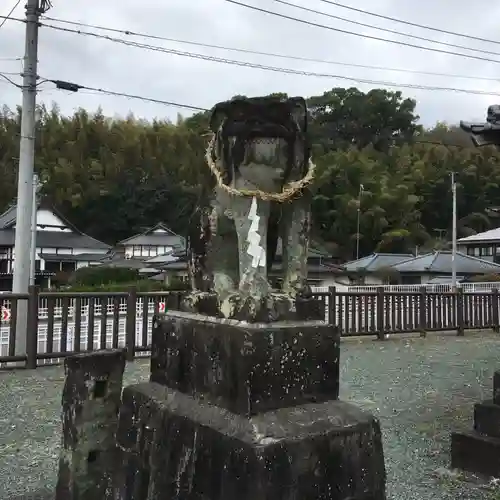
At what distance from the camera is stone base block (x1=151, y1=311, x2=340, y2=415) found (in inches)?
92.5

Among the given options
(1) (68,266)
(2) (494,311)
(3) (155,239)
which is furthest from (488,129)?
(3) (155,239)

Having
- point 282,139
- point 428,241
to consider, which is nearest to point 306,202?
point 282,139

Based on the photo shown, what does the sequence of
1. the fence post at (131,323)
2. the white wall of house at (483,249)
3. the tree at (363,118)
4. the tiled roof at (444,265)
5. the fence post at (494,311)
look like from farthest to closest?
the tree at (363,118), the white wall of house at (483,249), the tiled roof at (444,265), the fence post at (494,311), the fence post at (131,323)

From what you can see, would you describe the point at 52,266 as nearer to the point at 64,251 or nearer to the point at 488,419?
the point at 64,251

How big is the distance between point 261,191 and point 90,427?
5.15ft

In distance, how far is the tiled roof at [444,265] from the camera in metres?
29.5

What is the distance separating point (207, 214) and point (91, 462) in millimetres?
1504

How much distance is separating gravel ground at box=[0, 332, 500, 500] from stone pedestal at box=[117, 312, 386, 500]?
→ 4.03 feet

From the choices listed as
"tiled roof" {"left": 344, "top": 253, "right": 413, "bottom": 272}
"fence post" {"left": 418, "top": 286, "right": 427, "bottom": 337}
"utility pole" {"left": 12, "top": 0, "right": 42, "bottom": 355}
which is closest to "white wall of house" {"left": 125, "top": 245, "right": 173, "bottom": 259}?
"tiled roof" {"left": 344, "top": 253, "right": 413, "bottom": 272}

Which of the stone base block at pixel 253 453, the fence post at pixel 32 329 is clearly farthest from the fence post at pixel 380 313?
the stone base block at pixel 253 453

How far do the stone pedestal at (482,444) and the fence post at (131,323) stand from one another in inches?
206

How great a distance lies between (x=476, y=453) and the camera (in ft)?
13.2

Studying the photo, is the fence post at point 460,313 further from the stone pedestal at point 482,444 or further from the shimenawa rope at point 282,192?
the shimenawa rope at point 282,192

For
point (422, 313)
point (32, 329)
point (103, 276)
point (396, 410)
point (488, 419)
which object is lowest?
point (396, 410)
